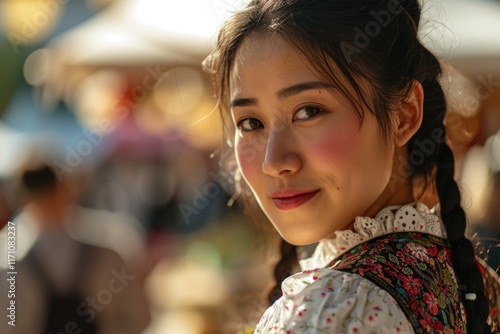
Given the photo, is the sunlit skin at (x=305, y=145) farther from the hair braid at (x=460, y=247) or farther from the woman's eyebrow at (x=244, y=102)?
the hair braid at (x=460, y=247)

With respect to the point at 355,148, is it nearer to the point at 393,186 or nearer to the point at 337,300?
the point at 393,186

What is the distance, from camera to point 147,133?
21.1 feet

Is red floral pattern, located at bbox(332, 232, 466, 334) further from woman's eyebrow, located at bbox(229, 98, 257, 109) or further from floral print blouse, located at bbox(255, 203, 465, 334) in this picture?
A: woman's eyebrow, located at bbox(229, 98, 257, 109)

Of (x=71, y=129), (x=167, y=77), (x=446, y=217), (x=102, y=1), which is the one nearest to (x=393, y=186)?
(x=446, y=217)

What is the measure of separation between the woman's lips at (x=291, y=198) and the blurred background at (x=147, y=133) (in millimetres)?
2308

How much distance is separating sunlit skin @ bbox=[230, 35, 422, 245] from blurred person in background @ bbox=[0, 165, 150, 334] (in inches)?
76.9

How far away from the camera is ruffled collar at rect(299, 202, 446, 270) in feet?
4.15

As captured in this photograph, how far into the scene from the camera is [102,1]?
520 centimetres

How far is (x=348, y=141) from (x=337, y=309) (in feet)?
1.00

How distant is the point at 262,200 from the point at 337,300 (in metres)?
0.34

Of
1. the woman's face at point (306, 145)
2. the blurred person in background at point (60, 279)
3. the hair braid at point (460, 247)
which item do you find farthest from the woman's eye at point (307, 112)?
the blurred person in background at point (60, 279)

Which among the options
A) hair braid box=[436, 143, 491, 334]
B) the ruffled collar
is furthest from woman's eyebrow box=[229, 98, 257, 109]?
hair braid box=[436, 143, 491, 334]

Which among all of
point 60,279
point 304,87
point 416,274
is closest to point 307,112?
point 304,87

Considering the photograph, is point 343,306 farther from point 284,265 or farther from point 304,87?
point 284,265
